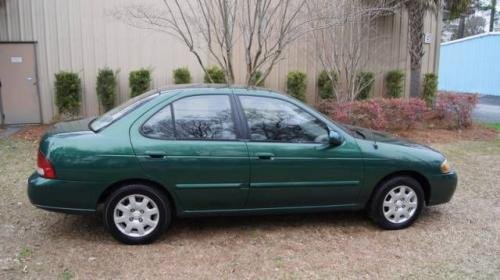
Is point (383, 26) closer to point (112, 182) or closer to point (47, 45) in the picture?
point (47, 45)

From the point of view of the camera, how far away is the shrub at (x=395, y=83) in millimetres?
13922

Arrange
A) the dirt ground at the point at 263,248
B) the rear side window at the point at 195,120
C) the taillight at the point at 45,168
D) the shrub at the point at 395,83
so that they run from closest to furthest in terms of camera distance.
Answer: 1. the dirt ground at the point at 263,248
2. the taillight at the point at 45,168
3. the rear side window at the point at 195,120
4. the shrub at the point at 395,83

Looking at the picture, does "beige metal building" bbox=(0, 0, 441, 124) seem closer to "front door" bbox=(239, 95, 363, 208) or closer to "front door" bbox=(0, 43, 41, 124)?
"front door" bbox=(0, 43, 41, 124)

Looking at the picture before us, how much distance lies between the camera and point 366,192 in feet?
15.7

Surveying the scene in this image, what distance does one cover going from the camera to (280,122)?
15.2 feet

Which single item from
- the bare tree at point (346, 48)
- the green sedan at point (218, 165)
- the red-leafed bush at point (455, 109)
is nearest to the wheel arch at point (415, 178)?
the green sedan at point (218, 165)

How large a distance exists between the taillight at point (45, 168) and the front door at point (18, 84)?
27.5ft

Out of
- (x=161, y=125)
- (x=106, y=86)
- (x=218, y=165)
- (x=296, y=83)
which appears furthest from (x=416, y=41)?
(x=161, y=125)

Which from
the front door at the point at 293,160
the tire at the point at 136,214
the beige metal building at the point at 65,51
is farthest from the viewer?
the beige metal building at the point at 65,51

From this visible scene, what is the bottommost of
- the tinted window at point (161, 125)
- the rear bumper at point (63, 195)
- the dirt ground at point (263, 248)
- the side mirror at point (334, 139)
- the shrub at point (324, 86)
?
the dirt ground at point (263, 248)

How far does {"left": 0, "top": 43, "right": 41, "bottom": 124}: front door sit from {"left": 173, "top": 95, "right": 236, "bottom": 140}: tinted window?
8.71 m

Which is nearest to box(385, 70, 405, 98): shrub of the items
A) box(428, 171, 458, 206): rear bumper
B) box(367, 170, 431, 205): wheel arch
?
box(428, 171, 458, 206): rear bumper

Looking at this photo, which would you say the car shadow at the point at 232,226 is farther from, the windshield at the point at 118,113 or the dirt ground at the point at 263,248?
the windshield at the point at 118,113

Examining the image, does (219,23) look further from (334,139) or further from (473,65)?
(473,65)
